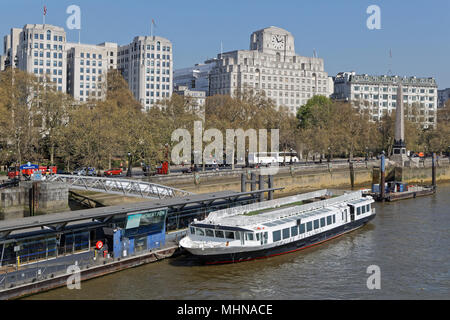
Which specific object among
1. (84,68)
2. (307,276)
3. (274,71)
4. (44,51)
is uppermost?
(274,71)

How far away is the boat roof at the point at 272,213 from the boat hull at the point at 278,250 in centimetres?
181

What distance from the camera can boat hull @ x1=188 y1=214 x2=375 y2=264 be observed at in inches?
1453

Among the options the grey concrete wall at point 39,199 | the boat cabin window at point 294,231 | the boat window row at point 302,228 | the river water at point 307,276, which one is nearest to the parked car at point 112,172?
the grey concrete wall at point 39,199

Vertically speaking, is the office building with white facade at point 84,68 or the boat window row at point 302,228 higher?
the office building with white facade at point 84,68

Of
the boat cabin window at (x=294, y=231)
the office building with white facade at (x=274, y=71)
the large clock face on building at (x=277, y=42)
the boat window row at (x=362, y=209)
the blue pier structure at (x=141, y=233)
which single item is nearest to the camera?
the blue pier structure at (x=141, y=233)

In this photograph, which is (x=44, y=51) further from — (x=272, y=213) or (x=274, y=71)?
(x=272, y=213)

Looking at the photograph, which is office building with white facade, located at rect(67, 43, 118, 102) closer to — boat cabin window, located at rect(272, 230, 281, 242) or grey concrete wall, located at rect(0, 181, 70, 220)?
grey concrete wall, located at rect(0, 181, 70, 220)

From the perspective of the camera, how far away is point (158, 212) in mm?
38875

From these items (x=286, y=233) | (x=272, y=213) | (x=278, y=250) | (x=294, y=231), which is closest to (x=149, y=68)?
(x=272, y=213)

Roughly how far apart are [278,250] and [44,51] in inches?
4728

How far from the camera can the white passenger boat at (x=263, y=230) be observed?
122 ft

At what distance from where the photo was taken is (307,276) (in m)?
35.8

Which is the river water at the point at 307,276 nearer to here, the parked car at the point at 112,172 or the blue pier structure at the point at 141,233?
the blue pier structure at the point at 141,233

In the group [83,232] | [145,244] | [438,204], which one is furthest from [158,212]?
[438,204]
